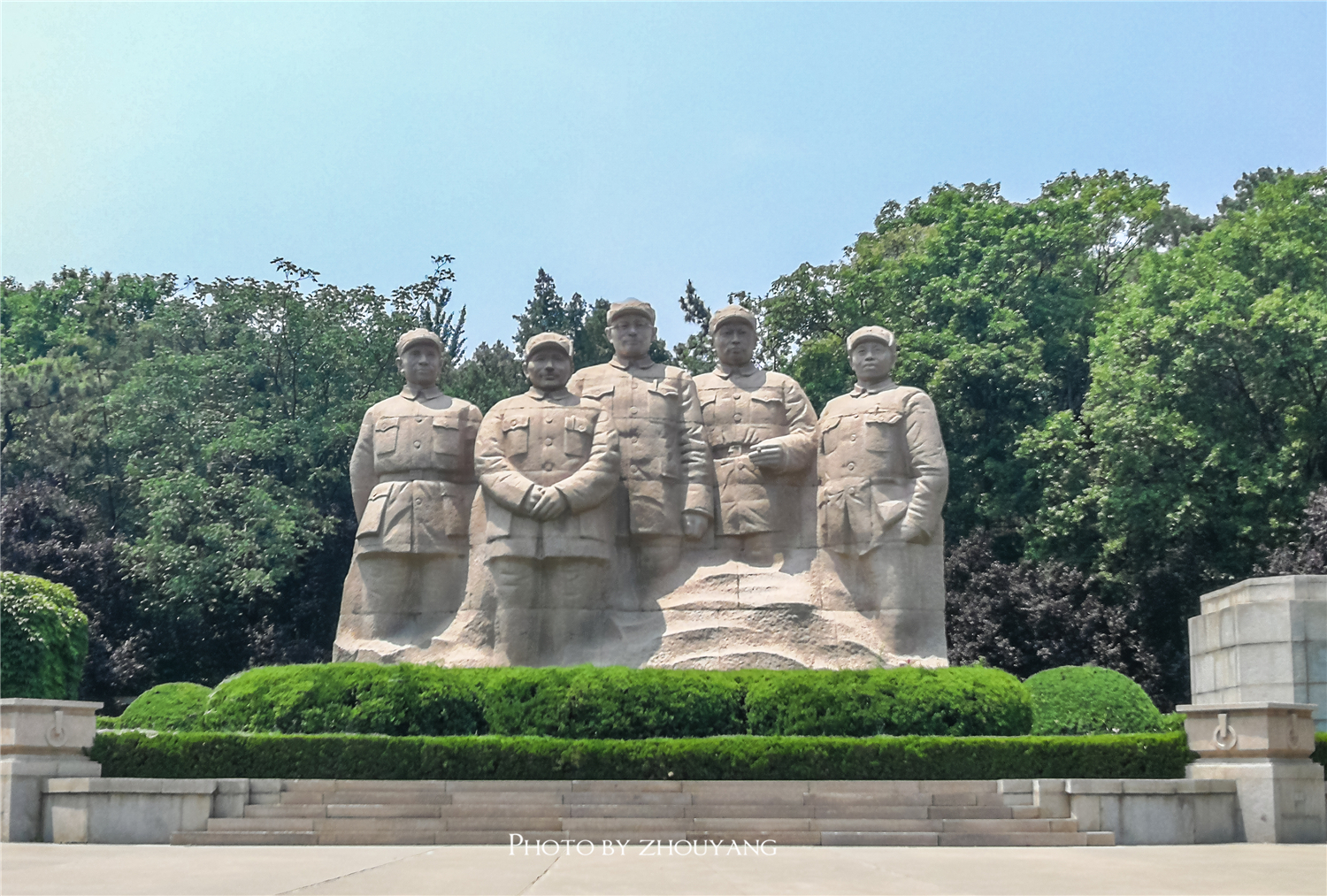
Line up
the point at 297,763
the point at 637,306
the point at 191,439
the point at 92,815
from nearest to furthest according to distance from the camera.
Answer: the point at 92,815 < the point at 297,763 < the point at 637,306 < the point at 191,439

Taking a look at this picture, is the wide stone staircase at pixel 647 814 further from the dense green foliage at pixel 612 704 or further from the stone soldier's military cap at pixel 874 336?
the stone soldier's military cap at pixel 874 336

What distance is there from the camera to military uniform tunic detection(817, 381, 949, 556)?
16.6 meters

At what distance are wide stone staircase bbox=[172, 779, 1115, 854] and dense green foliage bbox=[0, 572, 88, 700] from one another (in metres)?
9.68

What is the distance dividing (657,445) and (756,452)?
44.9 inches

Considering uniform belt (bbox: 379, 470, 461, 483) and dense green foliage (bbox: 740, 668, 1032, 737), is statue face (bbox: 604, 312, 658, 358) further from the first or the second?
dense green foliage (bbox: 740, 668, 1032, 737)

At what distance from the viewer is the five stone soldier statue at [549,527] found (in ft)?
54.5

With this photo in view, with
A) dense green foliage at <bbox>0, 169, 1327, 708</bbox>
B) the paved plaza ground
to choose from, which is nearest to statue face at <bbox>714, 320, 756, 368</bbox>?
the paved plaza ground

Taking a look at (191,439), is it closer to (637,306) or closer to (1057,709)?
(637,306)

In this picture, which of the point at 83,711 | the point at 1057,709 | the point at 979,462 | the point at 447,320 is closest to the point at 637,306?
the point at 1057,709

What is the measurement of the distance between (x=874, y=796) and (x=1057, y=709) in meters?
4.51

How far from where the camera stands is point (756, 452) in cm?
1706

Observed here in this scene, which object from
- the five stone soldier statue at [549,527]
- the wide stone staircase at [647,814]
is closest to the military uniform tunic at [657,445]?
the five stone soldier statue at [549,527]

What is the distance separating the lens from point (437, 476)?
17.5m

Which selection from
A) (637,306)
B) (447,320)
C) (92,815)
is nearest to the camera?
(92,815)
